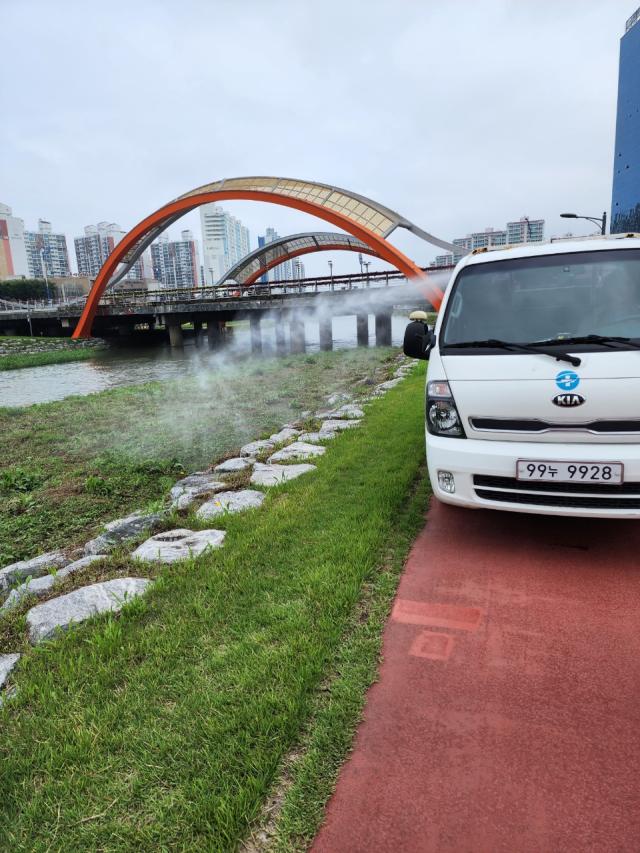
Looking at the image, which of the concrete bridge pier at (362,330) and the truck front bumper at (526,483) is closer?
the truck front bumper at (526,483)

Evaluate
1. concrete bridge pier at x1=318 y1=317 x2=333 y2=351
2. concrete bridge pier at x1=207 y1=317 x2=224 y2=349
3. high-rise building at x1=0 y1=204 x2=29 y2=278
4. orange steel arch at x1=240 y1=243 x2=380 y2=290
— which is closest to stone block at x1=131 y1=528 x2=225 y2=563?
concrete bridge pier at x1=318 y1=317 x2=333 y2=351

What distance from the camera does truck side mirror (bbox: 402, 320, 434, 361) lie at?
4.13 meters

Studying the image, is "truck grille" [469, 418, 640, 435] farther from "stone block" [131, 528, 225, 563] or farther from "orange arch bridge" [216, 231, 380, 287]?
"orange arch bridge" [216, 231, 380, 287]

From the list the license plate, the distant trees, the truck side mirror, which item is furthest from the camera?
the distant trees

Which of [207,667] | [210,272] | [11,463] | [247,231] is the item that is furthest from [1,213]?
[207,667]

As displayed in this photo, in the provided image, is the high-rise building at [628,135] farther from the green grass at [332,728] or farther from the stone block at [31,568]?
the stone block at [31,568]

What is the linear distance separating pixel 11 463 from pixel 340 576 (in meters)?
6.32

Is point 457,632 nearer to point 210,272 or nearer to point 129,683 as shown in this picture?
point 129,683

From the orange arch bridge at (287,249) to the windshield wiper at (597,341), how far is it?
4044 centimetres

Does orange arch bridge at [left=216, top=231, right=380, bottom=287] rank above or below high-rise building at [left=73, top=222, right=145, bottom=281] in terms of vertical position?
below

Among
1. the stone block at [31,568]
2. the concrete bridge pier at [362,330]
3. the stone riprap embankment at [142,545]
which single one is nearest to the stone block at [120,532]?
the stone riprap embankment at [142,545]

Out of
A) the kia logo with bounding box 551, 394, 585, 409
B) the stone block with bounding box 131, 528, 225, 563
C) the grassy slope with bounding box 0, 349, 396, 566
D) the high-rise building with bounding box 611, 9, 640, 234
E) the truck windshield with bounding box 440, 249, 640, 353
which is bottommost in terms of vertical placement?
the grassy slope with bounding box 0, 349, 396, 566

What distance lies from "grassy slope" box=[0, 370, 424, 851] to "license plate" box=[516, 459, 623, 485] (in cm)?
105

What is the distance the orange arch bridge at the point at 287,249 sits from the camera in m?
43.0
